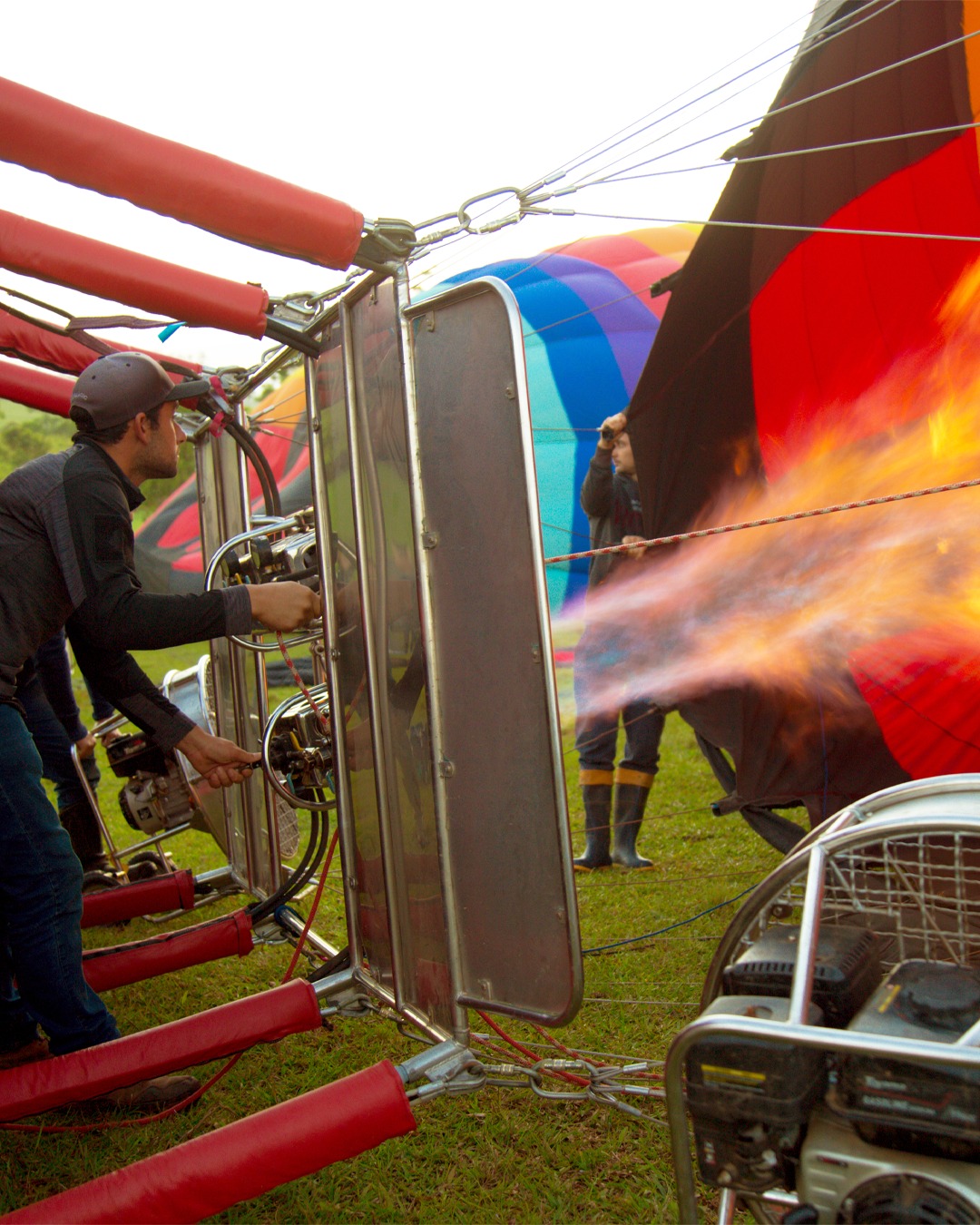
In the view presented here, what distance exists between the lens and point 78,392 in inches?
113

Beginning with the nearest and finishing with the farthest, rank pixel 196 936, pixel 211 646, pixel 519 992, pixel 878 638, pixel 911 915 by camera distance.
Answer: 1. pixel 911 915
2. pixel 519 992
3. pixel 878 638
4. pixel 196 936
5. pixel 211 646

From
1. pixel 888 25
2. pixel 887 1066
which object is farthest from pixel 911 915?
pixel 888 25

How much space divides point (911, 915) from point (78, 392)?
2362mm

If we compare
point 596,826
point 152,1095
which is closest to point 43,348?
point 152,1095

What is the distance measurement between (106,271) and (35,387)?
1.79 m

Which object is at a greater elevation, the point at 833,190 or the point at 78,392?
the point at 833,190

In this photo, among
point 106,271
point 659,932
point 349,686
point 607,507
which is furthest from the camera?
point 607,507

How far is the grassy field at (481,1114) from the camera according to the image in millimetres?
2271

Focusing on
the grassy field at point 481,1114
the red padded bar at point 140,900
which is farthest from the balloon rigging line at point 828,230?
the red padded bar at point 140,900

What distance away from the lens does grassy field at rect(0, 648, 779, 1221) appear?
227 cm

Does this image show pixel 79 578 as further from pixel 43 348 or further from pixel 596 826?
pixel 596 826

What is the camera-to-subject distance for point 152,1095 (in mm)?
2820

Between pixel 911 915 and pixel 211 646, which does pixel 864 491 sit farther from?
pixel 211 646

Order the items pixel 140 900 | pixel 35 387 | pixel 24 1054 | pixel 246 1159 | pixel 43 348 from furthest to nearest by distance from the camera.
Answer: pixel 35 387 < pixel 43 348 < pixel 140 900 < pixel 24 1054 < pixel 246 1159
